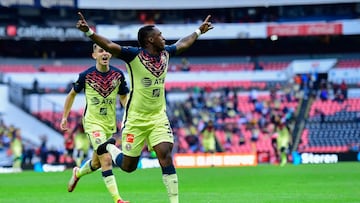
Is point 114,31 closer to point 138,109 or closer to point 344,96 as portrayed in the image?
point 344,96

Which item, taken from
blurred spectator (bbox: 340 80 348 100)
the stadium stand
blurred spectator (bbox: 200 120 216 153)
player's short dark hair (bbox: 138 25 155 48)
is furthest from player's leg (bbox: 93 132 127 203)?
blurred spectator (bbox: 340 80 348 100)

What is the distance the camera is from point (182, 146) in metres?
47.7

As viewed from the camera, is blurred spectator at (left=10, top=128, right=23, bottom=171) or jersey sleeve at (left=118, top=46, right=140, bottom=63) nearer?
jersey sleeve at (left=118, top=46, right=140, bottom=63)

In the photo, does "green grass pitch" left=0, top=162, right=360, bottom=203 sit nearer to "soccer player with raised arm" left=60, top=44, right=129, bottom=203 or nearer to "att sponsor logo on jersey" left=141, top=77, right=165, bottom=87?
"soccer player with raised arm" left=60, top=44, right=129, bottom=203

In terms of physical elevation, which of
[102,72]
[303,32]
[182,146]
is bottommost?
[182,146]

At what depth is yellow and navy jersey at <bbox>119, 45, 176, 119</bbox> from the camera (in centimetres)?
1300

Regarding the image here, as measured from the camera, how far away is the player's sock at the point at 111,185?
1462cm

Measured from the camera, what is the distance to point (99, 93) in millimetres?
15992

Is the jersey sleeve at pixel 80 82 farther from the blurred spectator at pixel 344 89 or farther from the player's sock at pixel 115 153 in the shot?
the blurred spectator at pixel 344 89

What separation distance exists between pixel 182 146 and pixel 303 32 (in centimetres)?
1739

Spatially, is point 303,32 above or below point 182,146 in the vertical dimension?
above

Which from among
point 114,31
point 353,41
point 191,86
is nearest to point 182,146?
point 191,86

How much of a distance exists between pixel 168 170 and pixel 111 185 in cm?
232

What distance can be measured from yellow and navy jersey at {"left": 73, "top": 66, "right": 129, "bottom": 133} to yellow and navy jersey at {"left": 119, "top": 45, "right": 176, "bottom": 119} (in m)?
2.72
